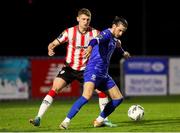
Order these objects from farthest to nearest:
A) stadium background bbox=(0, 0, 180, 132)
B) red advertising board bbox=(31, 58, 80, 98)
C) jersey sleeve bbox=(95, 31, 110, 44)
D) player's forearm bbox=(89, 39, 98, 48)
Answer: stadium background bbox=(0, 0, 180, 132), red advertising board bbox=(31, 58, 80, 98), jersey sleeve bbox=(95, 31, 110, 44), player's forearm bbox=(89, 39, 98, 48)

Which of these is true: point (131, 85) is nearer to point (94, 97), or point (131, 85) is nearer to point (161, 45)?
point (94, 97)

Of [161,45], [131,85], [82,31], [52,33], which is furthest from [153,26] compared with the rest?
[82,31]

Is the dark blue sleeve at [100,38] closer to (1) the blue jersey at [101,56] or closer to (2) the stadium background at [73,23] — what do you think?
(1) the blue jersey at [101,56]

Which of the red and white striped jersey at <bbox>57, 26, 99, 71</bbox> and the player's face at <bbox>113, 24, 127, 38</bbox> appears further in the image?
the red and white striped jersey at <bbox>57, 26, 99, 71</bbox>

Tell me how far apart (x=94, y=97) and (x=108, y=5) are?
754 inches

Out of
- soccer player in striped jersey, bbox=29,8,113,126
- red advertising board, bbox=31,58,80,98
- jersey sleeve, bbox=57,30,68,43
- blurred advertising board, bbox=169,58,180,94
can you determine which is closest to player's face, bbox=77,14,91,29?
soccer player in striped jersey, bbox=29,8,113,126

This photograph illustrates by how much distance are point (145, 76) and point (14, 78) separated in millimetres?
4646

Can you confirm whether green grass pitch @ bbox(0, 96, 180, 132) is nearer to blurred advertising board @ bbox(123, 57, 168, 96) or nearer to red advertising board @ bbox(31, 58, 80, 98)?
red advertising board @ bbox(31, 58, 80, 98)

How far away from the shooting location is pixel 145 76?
23172 millimetres

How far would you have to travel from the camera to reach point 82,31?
12.2 metres

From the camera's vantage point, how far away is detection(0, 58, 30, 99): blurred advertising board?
21766 mm

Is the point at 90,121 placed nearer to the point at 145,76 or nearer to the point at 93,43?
the point at 93,43

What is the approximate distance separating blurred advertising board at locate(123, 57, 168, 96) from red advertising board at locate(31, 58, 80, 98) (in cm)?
192

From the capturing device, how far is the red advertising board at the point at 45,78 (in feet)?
72.9
